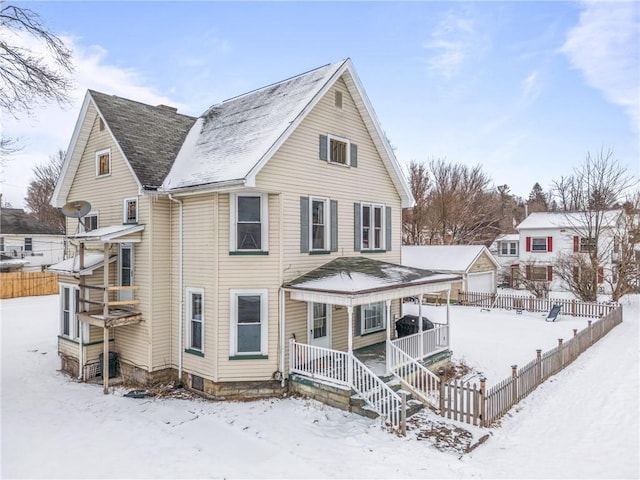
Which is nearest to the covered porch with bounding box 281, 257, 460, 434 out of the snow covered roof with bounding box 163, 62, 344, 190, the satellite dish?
the snow covered roof with bounding box 163, 62, 344, 190

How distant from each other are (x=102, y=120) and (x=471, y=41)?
1414 centimetres

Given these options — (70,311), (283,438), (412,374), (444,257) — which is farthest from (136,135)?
(444,257)

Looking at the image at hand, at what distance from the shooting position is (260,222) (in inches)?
459

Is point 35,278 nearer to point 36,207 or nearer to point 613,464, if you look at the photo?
point 36,207

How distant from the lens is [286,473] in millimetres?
7504

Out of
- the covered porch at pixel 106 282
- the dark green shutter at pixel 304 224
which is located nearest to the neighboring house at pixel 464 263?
the dark green shutter at pixel 304 224

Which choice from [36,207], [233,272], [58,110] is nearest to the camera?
[233,272]

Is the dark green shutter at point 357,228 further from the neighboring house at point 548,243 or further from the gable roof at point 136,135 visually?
the neighboring house at point 548,243

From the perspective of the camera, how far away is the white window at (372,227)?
1497cm

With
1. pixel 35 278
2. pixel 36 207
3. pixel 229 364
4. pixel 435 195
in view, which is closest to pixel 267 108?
pixel 229 364

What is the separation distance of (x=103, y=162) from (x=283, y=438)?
11.2m

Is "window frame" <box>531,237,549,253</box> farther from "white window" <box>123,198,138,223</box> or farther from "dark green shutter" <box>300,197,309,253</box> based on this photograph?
"white window" <box>123,198,138,223</box>

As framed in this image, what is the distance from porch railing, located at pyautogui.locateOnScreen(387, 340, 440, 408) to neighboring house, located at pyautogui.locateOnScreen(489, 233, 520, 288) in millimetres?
27880

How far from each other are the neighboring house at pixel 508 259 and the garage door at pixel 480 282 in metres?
5.14
